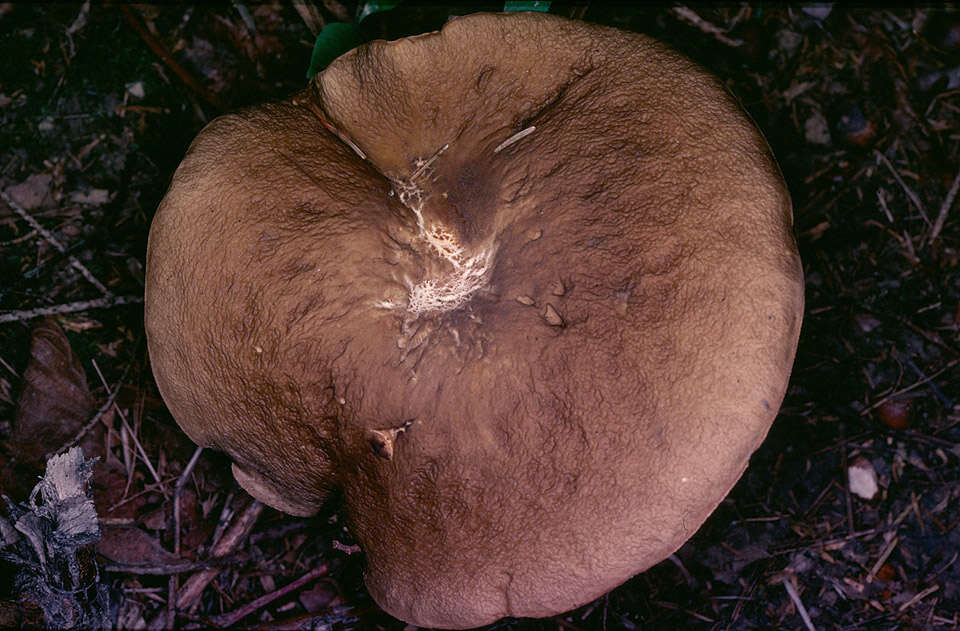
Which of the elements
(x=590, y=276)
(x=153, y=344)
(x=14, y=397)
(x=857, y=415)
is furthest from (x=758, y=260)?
(x=14, y=397)

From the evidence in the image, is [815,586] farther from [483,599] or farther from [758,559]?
[483,599]

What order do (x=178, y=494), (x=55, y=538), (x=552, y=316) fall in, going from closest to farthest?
(x=552, y=316) < (x=55, y=538) < (x=178, y=494)

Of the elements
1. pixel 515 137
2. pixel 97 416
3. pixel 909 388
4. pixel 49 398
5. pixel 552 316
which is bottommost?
pixel 909 388

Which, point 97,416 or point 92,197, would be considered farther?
point 92,197

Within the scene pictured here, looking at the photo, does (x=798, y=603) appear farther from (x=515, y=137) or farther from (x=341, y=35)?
(x=341, y=35)

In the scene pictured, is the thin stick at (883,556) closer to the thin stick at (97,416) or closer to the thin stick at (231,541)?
the thin stick at (231,541)

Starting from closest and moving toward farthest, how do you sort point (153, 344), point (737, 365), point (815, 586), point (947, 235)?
point (737, 365), point (153, 344), point (815, 586), point (947, 235)

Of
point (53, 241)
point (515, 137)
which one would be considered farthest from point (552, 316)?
point (53, 241)
